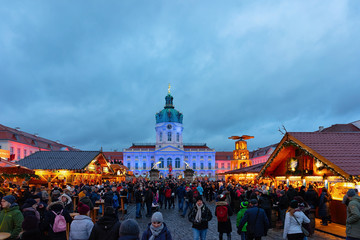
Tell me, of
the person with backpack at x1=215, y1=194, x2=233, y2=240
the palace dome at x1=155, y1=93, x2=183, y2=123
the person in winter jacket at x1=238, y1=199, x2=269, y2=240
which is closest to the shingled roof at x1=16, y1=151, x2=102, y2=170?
the person with backpack at x1=215, y1=194, x2=233, y2=240

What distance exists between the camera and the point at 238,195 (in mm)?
15930

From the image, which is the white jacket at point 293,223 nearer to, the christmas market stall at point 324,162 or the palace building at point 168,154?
the christmas market stall at point 324,162

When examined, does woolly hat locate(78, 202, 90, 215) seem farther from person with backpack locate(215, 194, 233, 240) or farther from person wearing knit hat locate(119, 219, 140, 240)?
person with backpack locate(215, 194, 233, 240)

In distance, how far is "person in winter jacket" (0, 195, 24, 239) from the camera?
19.1 feet

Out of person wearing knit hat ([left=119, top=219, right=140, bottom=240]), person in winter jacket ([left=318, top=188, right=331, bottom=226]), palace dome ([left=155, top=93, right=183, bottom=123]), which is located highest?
palace dome ([left=155, top=93, right=183, bottom=123])

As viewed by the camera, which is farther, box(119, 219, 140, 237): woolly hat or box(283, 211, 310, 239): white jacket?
box(283, 211, 310, 239): white jacket

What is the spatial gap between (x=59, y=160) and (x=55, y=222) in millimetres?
19007

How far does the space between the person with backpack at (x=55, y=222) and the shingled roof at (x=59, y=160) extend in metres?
16.7

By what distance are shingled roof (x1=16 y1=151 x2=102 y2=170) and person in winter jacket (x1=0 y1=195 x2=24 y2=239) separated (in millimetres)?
16727

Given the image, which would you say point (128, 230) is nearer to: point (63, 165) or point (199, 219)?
point (199, 219)

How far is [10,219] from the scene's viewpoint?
19.2 feet

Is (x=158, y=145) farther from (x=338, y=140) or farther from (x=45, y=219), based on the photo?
(x=45, y=219)

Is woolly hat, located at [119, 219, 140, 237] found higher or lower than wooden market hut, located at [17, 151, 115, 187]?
lower

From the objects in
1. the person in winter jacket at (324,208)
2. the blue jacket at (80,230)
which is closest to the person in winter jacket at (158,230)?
the blue jacket at (80,230)
